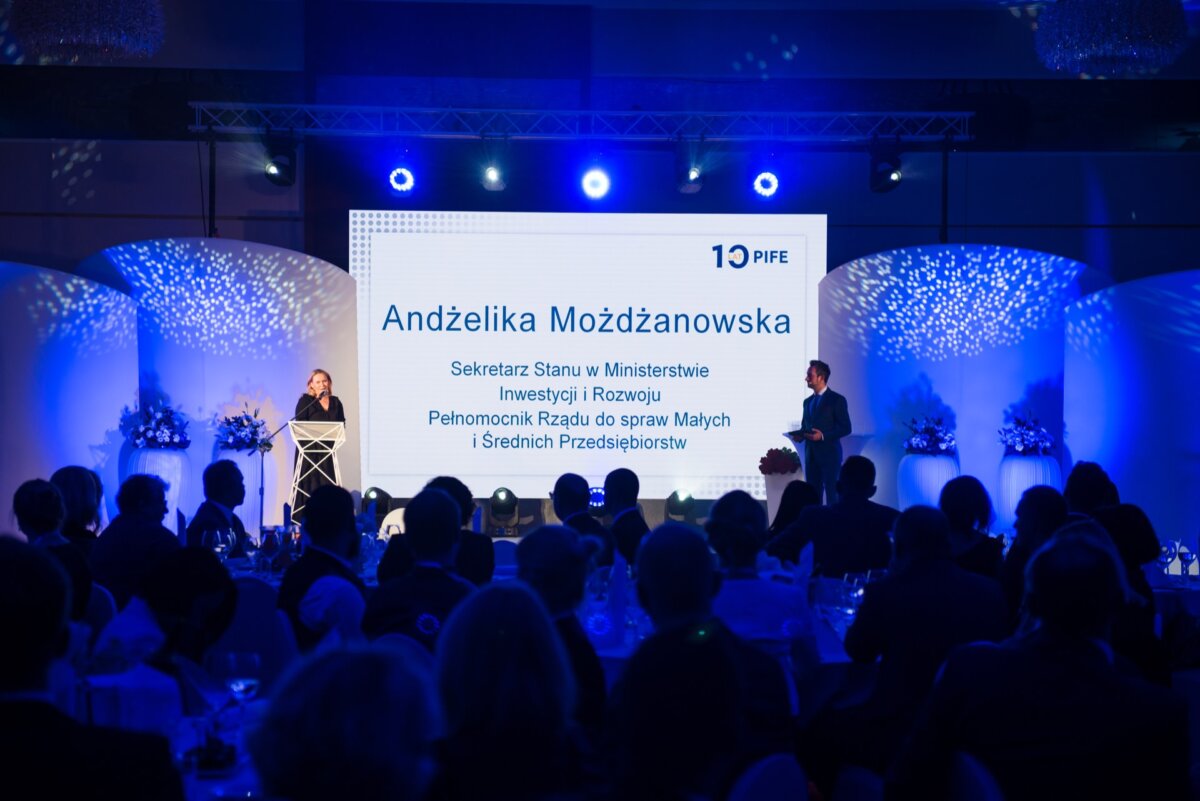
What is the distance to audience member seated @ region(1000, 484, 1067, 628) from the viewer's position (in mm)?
4391

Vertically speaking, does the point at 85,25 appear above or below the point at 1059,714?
above

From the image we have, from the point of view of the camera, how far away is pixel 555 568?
9.03 feet

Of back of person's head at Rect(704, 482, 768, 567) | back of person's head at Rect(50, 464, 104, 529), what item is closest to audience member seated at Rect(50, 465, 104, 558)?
back of person's head at Rect(50, 464, 104, 529)

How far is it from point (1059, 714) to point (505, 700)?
3.92ft

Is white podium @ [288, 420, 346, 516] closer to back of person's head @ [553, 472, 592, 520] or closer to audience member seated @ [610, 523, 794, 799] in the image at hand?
back of person's head @ [553, 472, 592, 520]

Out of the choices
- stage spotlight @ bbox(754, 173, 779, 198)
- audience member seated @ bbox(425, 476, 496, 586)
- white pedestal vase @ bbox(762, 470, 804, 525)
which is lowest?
white pedestal vase @ bbox(762, 470, 804, 525)

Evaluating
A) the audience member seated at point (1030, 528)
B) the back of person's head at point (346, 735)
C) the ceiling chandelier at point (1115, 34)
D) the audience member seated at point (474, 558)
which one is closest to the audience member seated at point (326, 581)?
the audience member seated at point (474, 558)

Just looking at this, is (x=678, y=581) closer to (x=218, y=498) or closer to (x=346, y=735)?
(x=346, y=735)

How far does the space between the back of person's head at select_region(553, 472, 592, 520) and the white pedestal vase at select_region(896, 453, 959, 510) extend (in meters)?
5.05

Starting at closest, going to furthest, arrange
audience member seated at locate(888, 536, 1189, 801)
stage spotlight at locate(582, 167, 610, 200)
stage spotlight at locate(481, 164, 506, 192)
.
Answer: audience member seated at locate(888, 536, 1189, 801), stage spotlight at locate(481, 164, 506, 192), stage spotlight at locate(582, 167, 610, 200)

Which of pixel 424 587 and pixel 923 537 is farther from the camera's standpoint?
pixel 923 537

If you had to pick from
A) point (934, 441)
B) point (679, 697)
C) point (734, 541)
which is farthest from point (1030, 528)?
point (934, 441)

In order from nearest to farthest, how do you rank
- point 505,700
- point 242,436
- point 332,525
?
point 505,700, point 332,525, point 242,436

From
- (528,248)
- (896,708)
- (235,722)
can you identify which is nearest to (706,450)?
(528,248)
